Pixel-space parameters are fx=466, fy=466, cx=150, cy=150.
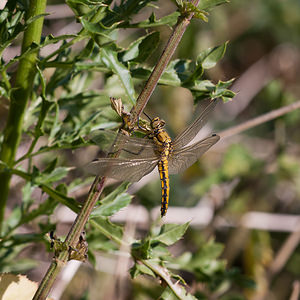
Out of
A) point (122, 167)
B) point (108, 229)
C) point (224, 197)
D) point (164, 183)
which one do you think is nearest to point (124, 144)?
point (122, 167)

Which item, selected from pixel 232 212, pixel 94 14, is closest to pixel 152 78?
pixel 94 14

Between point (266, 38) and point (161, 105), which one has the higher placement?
point (266, 38)

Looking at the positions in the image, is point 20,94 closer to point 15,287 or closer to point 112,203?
point 112,203

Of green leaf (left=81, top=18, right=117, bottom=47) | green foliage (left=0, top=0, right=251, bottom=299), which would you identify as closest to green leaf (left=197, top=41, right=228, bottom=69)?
green foliage (left=0, top=0, right=251, bottom=299)

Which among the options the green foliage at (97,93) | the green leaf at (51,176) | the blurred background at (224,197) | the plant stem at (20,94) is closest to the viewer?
the green foliage at (97,93)

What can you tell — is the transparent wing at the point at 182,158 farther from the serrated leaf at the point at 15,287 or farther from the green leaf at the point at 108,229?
the serrated leaf at the point at 15,287

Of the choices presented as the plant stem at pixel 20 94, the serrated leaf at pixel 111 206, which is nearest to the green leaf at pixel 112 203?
the serrated leaf at pixel 111 206

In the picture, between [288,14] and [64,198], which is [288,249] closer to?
[64,198]
